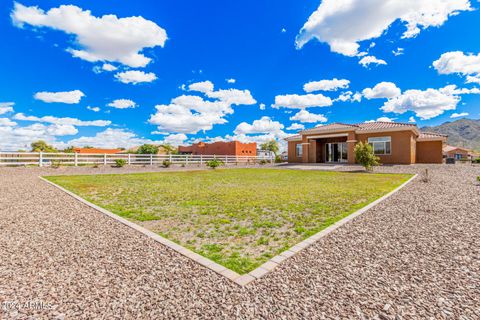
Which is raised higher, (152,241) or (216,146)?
(216,146)

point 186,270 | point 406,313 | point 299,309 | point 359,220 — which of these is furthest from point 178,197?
point 406,313

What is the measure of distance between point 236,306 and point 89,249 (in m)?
2.76

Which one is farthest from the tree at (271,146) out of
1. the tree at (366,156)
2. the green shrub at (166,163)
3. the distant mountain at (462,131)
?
the distant mountain at (462,131)

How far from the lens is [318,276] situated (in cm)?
284

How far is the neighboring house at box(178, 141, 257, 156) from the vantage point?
185 ft

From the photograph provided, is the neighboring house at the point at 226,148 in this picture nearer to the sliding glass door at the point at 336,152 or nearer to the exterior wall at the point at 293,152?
the exterior wall at the point at 293,152

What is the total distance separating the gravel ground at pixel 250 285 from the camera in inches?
88.7

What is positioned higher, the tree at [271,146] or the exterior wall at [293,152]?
the tree at [271,146]

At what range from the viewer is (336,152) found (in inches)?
1012

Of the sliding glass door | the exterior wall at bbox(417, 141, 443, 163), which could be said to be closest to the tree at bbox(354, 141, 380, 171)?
the sliding glass door

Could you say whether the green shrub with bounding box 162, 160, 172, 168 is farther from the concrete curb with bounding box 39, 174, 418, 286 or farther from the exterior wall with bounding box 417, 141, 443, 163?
the exterior wall with bounding box 417, 141, 443, 163

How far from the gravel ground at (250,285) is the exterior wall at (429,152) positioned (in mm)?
22930

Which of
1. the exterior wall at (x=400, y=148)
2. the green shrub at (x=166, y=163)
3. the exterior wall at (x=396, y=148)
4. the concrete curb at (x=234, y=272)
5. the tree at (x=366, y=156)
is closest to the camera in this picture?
the concrete curb at (x=234, y=272)

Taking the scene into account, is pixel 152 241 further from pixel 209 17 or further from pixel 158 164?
pixel 158 164
